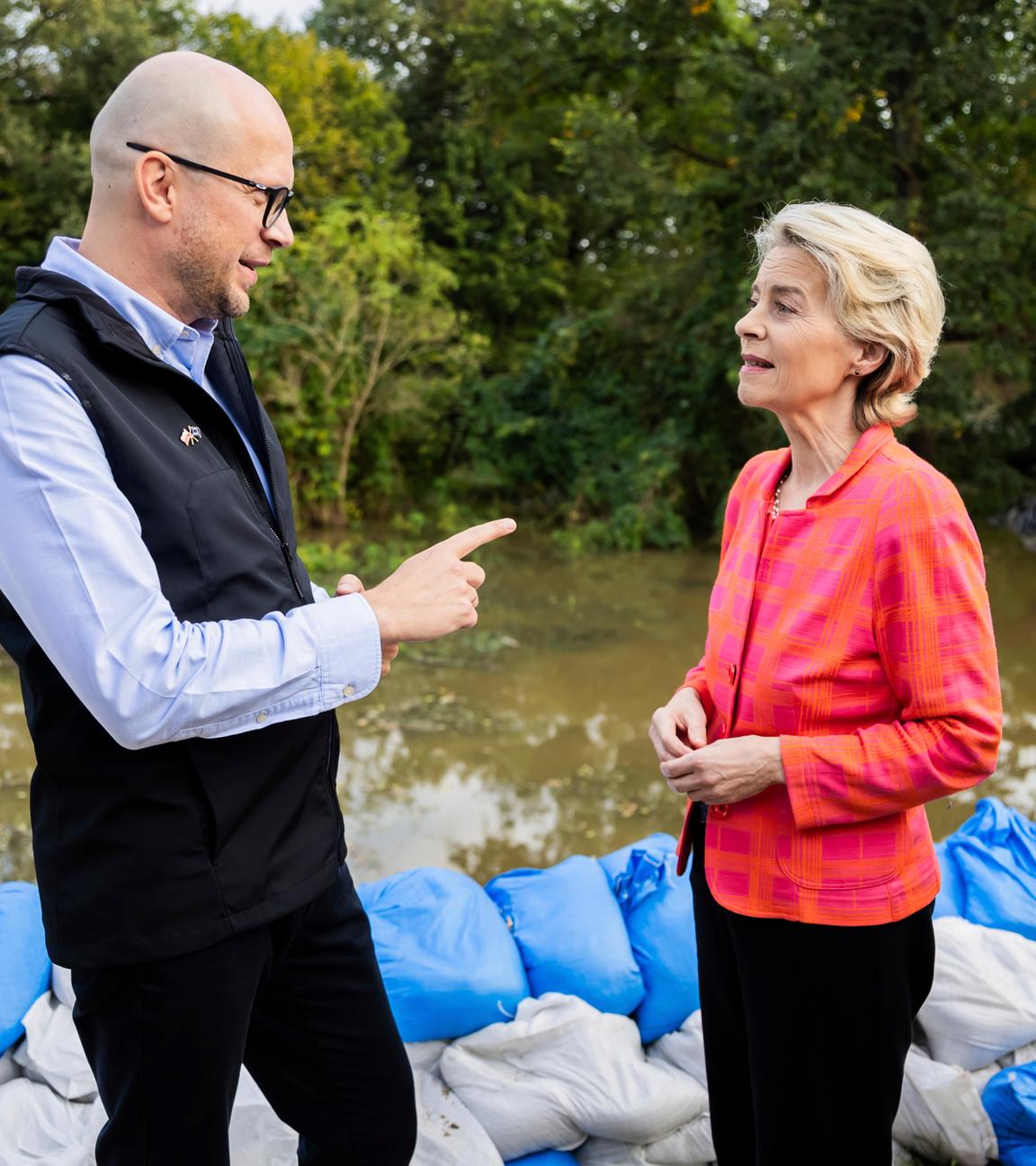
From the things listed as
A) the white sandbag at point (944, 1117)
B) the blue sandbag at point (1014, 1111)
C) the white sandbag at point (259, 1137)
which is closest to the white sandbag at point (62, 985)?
the white sandbag at point (259, 1137)

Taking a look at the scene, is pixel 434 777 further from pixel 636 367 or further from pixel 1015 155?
pixel 1015 155

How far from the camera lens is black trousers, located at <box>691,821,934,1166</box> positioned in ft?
4.69

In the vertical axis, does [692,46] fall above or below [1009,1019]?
above

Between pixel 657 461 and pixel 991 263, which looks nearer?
pixel 991 263

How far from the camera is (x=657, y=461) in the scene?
9.83 metres

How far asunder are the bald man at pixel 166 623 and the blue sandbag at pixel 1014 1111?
4.22 feet

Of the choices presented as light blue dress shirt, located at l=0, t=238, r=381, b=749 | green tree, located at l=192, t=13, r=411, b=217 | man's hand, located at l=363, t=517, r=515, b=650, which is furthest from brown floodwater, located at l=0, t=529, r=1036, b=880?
green tree, located at l=192, t=13, r=411, b=217

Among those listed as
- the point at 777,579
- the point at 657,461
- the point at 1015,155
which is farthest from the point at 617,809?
the point at 1015,155

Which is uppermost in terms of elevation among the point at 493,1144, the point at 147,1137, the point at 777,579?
the point at 777,579

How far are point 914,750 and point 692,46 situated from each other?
1102 cm

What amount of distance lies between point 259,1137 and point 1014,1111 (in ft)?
4.21

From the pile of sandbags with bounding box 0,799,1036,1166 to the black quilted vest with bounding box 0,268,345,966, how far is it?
869mm

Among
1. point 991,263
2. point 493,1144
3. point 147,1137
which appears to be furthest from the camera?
point 991,263

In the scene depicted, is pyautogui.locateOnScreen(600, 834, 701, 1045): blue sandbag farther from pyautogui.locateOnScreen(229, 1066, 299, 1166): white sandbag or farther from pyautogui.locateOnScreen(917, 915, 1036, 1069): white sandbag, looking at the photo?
pyautogui.locateOnScreen(229, 1066, 299, 1166): white sandbag
